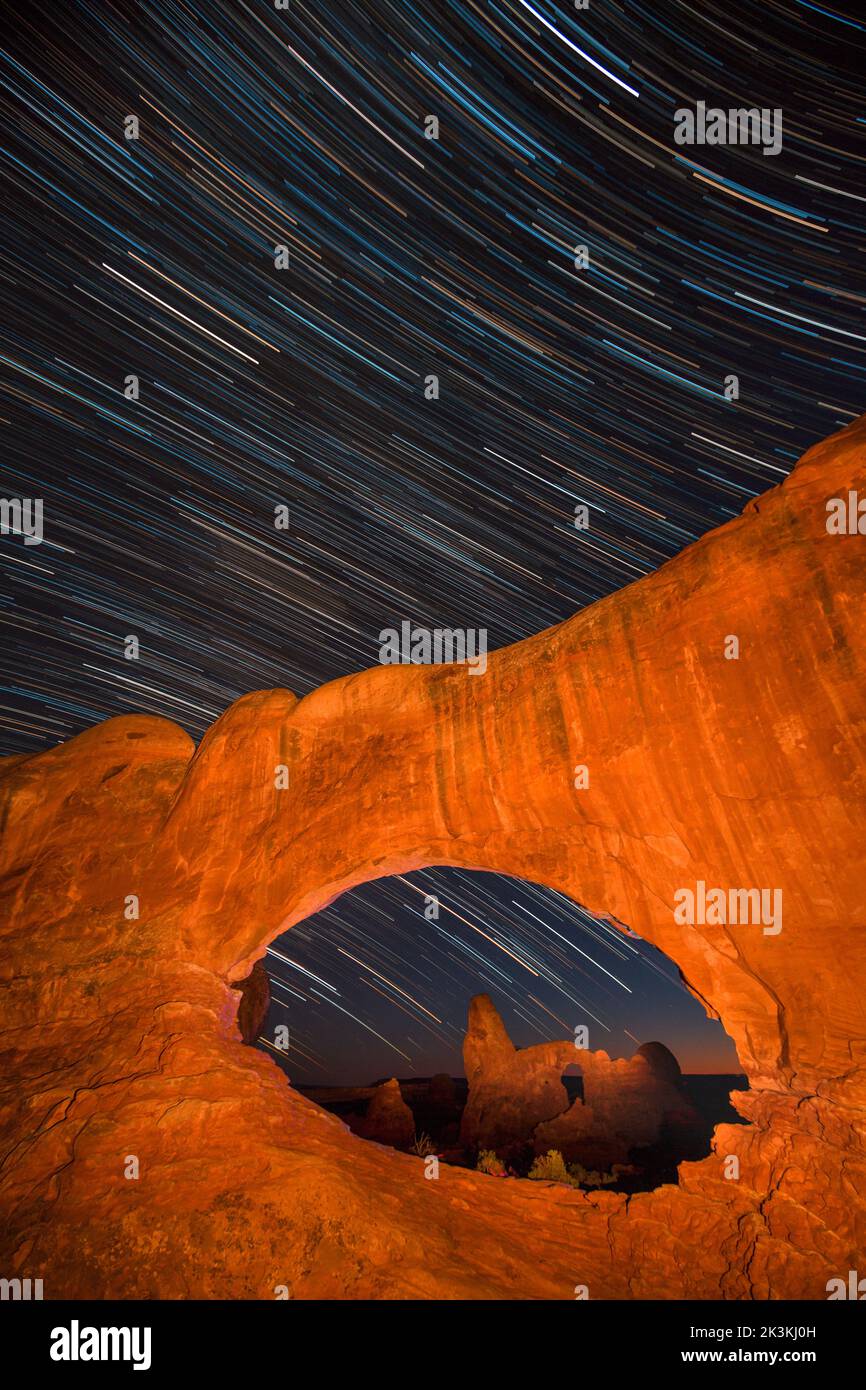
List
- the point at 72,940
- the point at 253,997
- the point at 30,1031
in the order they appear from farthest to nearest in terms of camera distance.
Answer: the point at 253,997 < the point at 72,940 < the point at 30,1031

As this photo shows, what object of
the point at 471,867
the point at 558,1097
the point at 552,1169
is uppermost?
the point at 471,867

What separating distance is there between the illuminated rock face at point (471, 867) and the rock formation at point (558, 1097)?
88.0 ft

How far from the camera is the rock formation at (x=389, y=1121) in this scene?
118 feet

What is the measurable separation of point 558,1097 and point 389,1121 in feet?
34.2

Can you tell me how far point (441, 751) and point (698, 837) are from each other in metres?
6.03

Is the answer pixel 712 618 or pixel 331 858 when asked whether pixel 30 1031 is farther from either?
pixel 712 618

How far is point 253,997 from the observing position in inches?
1141

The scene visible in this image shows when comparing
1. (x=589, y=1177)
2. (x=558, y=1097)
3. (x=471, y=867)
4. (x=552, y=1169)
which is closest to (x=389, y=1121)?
(x=558, y=1097)

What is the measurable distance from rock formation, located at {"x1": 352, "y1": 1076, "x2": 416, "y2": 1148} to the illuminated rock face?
2899 centimetres

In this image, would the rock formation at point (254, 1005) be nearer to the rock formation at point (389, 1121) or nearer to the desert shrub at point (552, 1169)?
the rock formation at point (389, 1121)

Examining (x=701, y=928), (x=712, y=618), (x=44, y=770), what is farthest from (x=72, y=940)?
(x=712, y=618)

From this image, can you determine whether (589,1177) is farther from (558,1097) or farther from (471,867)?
(471,867)

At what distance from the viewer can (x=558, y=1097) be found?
36.8m

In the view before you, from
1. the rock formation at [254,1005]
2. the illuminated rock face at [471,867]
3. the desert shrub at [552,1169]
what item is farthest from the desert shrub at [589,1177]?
the illuminated rock face at [471,867]
